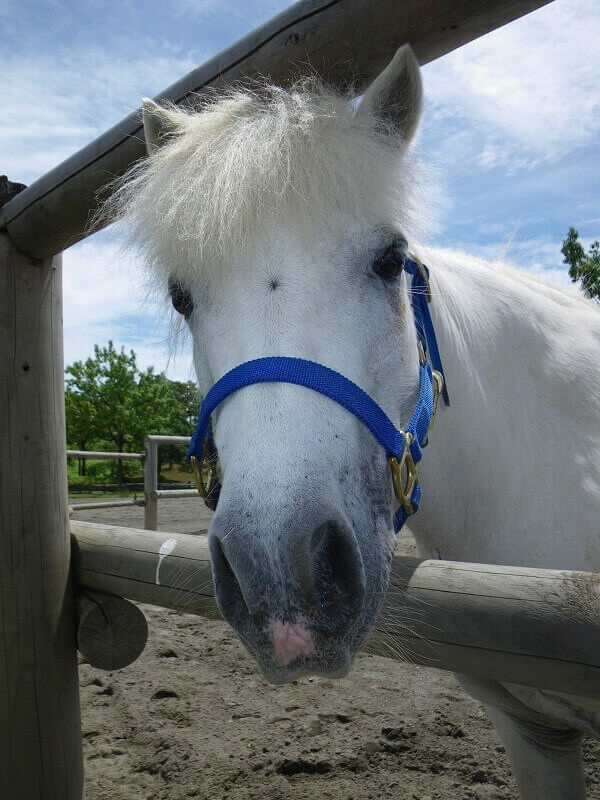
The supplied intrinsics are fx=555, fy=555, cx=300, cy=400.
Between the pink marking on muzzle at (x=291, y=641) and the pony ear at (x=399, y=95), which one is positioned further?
the pony ear at (x=399, y=95)

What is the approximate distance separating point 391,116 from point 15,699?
2267 millimetres

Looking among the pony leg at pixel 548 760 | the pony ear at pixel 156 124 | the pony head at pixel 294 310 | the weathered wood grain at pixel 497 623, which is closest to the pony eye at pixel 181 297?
the pony head at pixel 294 310

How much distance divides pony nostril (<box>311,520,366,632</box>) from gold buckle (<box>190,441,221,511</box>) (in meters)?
0.53

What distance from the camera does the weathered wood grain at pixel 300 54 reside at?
3.99 ft

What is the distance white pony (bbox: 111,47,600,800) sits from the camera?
974 millimetres

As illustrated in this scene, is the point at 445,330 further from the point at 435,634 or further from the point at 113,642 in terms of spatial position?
the point at 113,642

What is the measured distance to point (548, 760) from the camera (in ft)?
6.26

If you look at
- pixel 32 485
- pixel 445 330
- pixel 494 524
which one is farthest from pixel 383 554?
pixel 32 485

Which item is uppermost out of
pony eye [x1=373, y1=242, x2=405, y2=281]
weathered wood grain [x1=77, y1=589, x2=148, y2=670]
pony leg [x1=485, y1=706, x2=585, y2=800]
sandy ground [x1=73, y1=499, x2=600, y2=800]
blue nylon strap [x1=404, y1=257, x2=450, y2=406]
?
pony eye [x1=373, y1=242, x2=405, y2=281]

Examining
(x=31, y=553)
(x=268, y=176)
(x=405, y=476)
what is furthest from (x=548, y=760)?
(x=268, y=176)

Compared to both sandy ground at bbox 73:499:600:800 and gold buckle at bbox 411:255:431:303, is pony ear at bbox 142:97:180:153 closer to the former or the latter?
gold buckle at bbox 411:255:431:303

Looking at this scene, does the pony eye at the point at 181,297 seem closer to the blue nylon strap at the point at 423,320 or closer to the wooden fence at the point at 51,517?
A: the wooden fence at the point at 51,517

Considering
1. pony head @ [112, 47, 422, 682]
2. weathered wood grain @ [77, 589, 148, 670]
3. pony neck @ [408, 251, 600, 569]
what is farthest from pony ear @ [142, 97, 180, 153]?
weathered wood grain @ [77, 589, 148, 670]

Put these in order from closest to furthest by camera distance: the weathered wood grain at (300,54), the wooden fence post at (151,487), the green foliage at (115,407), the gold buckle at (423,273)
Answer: the weathered wood grain at (300,54)
the gold buckle at (423,273)
the wooden fence post at (151,487)
the green foliage at (115,407)
